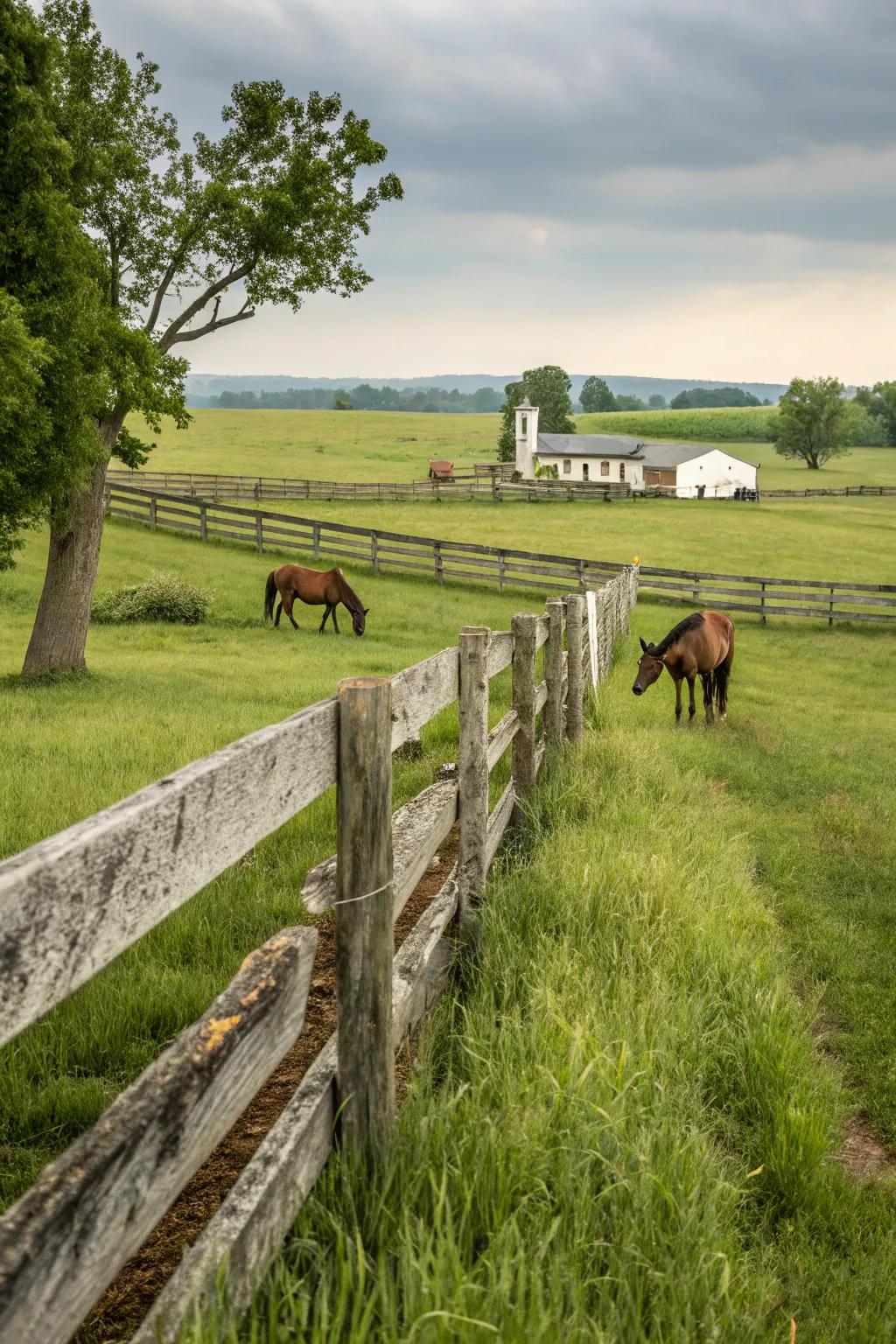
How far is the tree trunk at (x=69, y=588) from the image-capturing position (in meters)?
14.5

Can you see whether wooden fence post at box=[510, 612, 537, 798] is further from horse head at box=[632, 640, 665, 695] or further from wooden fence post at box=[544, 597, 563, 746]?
horse head at box=[632, 640, 665, 695]

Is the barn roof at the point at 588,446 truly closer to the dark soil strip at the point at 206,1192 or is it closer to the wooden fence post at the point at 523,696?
the wooden fence post at the point at 523,696

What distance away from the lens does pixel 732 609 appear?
25703 mm

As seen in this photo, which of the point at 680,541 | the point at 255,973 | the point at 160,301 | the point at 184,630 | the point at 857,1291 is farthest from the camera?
the point at 680,541

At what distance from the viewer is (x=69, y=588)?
14.6 meters

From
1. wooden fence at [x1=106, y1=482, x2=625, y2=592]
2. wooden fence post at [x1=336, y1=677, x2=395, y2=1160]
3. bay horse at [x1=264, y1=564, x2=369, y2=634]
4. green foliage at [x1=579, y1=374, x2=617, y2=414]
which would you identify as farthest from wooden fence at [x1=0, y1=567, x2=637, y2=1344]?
A: green foliage at [x1=579, y1=374, x2=617, y2=414]

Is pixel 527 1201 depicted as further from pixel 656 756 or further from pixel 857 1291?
pixel 656 756

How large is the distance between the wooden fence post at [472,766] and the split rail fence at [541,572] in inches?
811

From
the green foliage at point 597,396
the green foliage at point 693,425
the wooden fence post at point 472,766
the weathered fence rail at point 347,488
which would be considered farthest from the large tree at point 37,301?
the green foliage at point 597,396

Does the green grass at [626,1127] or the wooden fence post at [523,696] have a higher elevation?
the wooden fence post at [523,696]

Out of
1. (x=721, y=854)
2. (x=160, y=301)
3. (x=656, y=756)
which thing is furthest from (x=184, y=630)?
(x=721, y=854)

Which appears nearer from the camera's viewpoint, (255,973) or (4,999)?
(4,999)

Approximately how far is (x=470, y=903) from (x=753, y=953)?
140 cm

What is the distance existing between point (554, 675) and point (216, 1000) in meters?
5.39
